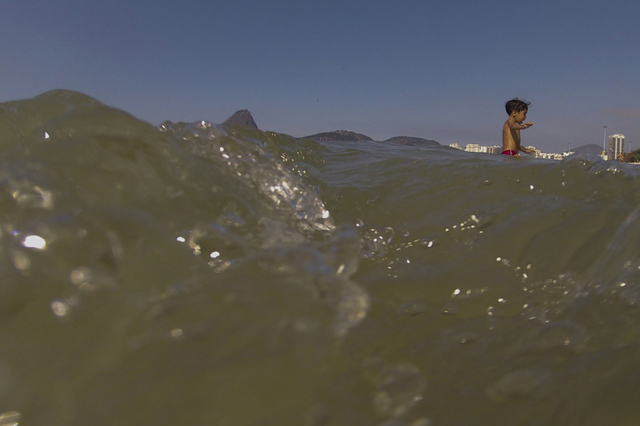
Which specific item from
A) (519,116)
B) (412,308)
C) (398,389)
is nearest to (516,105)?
(519,116)

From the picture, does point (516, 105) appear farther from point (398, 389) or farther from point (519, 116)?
point (398, 389)

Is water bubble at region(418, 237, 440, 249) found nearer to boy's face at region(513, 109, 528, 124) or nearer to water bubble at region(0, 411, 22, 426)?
water bubble at region(0, 411, 22, 426)

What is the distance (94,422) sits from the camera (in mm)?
792

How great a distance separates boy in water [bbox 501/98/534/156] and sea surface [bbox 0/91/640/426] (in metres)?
5.10

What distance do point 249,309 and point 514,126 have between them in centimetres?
658

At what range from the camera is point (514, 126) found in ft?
21.1

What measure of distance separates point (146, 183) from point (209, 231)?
0.26m

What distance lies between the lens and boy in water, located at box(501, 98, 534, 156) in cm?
645

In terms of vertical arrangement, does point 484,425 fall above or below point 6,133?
below

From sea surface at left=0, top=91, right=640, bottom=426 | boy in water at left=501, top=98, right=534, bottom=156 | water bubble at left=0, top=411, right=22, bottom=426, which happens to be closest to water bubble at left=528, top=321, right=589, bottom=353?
sea surface at left=0, top=91, right=640, bottom=426

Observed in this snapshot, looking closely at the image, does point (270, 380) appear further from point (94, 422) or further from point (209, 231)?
point (209, 231)

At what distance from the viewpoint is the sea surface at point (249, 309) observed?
2.79 ft

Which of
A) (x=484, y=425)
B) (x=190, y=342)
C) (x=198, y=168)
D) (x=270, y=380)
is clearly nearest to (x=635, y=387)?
(x=484, y=425)

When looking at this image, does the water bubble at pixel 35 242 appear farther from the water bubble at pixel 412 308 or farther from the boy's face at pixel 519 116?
the boy's face at pixel 519 116
